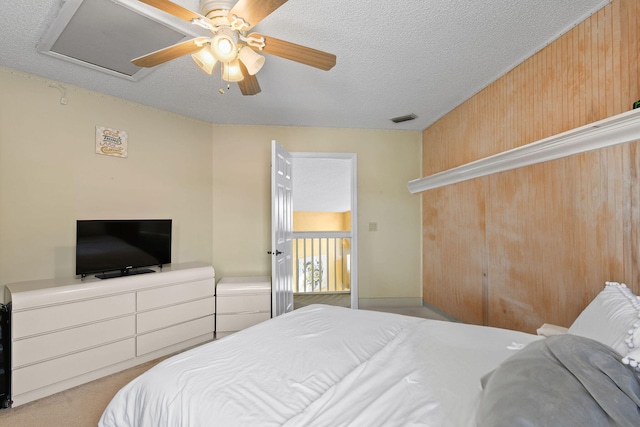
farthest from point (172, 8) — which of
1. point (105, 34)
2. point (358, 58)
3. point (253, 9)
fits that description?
point (358, 58)

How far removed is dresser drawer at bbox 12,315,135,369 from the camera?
6.70 ft

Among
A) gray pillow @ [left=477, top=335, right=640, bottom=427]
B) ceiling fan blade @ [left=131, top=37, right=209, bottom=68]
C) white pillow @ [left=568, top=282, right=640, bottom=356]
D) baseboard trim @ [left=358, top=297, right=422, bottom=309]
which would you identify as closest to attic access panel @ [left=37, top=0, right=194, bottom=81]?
ceiling fan blade @ [left=131, top=37, right=209, bottom=68]

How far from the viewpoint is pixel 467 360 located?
123cm

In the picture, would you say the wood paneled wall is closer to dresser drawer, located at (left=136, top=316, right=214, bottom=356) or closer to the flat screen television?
dresser drawer, located at (left=136, top=316, right=214, bottom=356)

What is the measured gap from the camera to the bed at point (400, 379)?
69 cm

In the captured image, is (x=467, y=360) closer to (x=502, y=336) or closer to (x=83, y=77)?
(x=502, y=336)

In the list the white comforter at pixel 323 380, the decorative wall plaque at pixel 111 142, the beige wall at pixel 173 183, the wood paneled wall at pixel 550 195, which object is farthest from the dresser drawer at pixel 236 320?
the wood paneled wall at pixel 550 195

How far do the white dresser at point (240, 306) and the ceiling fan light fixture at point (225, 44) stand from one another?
90.1 inches

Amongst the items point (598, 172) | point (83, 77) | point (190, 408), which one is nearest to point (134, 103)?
point (83, 77)

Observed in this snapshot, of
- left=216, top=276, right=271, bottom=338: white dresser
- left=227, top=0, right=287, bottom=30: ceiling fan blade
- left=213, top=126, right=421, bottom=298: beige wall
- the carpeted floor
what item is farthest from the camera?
left=213, top=126, right=421, bottom=298: beige wall

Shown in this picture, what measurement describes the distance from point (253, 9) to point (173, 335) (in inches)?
109

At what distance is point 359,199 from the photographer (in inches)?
164

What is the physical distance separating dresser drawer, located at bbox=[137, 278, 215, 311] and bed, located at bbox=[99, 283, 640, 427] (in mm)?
1557

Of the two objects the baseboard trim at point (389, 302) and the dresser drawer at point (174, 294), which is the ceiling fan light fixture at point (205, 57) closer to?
the dresser drawer at point (174, 294)
